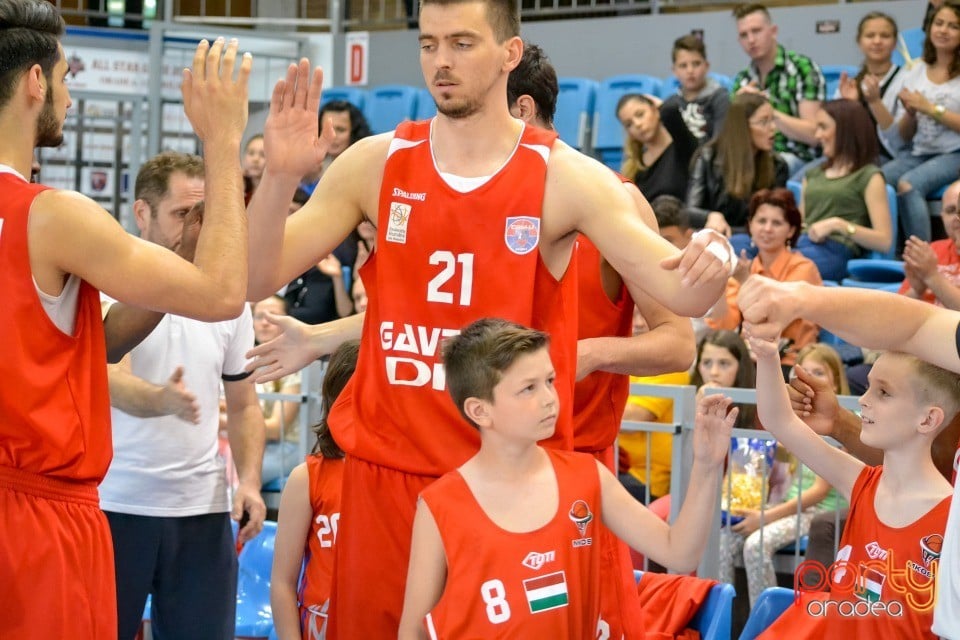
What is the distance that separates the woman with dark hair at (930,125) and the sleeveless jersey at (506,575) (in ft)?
18.1

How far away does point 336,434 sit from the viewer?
3.17m

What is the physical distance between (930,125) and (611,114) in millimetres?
3042

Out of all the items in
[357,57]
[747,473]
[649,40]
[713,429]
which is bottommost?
[747,473]

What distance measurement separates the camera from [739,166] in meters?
8.02

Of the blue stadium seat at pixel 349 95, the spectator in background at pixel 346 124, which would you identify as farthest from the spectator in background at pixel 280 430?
the blue stadium seat at pixel 349 95

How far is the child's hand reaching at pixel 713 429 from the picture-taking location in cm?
296

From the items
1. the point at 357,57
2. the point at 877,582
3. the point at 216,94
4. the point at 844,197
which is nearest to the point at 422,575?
the point at 216,94

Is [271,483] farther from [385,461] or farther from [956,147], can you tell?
[956,147]

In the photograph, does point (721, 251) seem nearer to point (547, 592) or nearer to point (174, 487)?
point (547, 592)

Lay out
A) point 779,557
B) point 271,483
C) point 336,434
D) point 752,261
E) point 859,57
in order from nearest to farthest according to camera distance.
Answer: point 336,434 < point 779,557 < point 271,483 < point 752,261 < point 859,57

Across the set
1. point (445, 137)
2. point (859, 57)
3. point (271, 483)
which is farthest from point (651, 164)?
point (445, 137)

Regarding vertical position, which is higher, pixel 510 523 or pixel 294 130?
pixel 294 130

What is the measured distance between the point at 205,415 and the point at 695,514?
2.02 metres

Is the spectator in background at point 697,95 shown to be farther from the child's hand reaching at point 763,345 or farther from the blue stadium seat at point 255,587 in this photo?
the child's hand reaching at point 763,345
